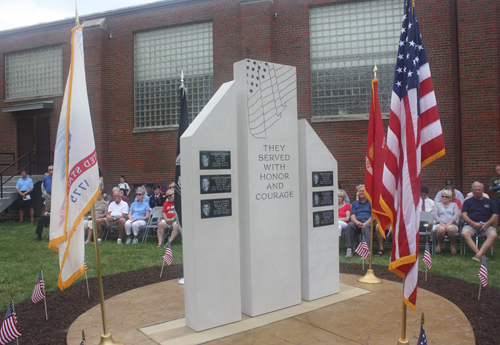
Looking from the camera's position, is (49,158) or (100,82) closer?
(100,82)

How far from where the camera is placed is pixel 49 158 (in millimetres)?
17422

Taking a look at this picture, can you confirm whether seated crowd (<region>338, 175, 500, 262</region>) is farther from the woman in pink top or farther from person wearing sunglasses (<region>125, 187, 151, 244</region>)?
person wearing sunglasses (<region>125, 187, 151, 244</region>)

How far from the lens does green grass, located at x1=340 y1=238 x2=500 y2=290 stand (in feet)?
21.7

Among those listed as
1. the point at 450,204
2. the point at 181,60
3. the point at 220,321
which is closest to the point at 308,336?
the point at 220,321

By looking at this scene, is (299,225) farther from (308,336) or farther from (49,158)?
(49,158)

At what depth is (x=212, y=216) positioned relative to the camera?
4.52 metres

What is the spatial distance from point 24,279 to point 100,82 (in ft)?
35.3

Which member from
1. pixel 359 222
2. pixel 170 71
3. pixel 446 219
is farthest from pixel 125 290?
pixel 170 71

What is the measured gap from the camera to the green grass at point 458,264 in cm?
660

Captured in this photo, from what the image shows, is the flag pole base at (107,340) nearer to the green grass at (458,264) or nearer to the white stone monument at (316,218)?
the white stone monument at (316,218)

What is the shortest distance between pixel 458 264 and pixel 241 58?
10021mm

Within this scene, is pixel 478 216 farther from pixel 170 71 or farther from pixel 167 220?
pixel 170 71

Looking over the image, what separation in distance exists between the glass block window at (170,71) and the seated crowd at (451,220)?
7.93 metres

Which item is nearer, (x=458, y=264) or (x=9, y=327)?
(x=9, y=327)
